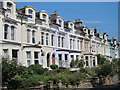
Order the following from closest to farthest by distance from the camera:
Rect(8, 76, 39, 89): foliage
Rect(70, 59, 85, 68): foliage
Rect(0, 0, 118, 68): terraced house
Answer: Rect(8, 76, 39, 89): foliage < Rect(0, 0, 118, 68): terraced house < Rect(70, 59, 85, 68): foliage

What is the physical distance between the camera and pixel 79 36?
3972 cm

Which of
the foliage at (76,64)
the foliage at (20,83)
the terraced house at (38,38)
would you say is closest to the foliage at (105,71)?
the foliage at (76,64)

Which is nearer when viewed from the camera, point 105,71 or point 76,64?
point 105,71

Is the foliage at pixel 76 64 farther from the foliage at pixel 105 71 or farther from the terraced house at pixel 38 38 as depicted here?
the foliage at pixel 105 71

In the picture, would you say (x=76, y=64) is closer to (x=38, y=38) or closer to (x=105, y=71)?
(x=105, y=71)

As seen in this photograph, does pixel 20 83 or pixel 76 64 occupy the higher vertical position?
pixel 76 64

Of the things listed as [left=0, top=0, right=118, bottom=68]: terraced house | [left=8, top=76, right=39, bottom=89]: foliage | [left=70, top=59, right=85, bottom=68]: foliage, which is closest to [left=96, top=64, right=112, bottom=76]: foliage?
[left=70, top=59, right=85, bottom=68]: foliage

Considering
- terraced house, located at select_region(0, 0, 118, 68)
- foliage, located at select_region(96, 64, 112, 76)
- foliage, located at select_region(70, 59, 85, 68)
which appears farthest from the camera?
foliage, located at select_region(70, 59, 85, 68)

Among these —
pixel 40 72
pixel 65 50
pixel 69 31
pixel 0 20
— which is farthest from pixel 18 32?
pixel 69 31

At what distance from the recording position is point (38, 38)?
28531mm

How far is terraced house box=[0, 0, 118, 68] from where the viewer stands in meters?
23.9

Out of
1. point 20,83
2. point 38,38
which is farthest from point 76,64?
point 20,83

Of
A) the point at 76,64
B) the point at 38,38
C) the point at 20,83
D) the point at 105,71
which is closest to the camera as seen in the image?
the point at 20,83

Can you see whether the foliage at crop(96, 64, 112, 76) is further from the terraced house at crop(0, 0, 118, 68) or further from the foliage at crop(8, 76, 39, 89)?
the foliage at crop(8, 76, 39, 89)
